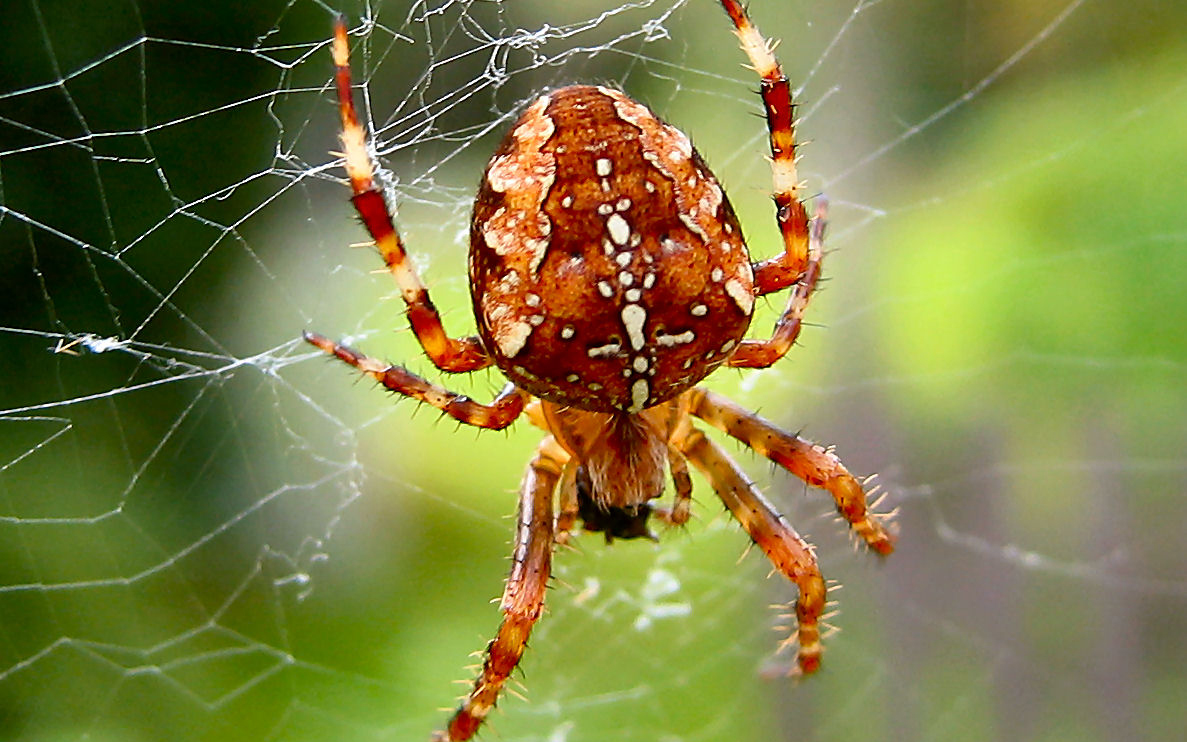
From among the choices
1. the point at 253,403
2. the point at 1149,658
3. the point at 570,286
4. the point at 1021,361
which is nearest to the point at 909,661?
the point at 1149,658

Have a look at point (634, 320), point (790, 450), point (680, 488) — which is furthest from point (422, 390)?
point (790, 450)

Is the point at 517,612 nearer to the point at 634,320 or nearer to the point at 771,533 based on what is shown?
the point at 771,533

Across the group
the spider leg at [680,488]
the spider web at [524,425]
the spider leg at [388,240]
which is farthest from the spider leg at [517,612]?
the spider leg at [388,240]

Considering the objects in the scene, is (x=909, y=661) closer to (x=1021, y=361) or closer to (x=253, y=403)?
(x=1021, y=361)

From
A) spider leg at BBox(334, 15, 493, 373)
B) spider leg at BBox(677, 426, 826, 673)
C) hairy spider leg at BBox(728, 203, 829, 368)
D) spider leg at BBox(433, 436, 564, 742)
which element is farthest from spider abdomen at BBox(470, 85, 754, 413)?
spider leg at BBox(677, 426, 826, 673)

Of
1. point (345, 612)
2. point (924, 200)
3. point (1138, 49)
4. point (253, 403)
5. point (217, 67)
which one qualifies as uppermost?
point (1138, 49)

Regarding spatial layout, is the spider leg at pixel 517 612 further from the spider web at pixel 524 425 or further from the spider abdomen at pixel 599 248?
the spider abdomen at pixel 599 248
